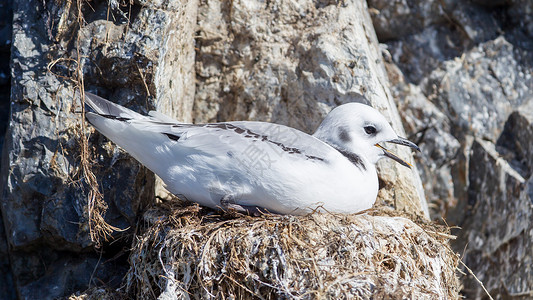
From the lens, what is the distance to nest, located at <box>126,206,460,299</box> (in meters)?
2.20

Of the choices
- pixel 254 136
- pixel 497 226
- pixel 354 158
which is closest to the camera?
pixel 254 136

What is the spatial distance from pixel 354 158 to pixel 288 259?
706 mm

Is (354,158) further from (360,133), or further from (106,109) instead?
(106,109)

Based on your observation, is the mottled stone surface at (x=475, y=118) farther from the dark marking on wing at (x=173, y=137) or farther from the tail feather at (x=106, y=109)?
the tail feather at (x=106, y=109)

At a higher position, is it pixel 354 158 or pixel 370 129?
pixel 370 129

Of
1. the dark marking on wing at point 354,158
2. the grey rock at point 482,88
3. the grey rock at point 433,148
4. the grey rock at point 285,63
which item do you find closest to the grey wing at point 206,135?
the dark marking on wing at point 354,158

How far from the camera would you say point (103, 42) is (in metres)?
2.86

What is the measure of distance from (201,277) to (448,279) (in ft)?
3.62

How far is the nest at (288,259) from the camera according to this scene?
7.23 feet

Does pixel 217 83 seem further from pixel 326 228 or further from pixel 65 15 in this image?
pixel 326 228

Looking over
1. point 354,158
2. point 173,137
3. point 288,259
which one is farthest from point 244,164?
point 354,158

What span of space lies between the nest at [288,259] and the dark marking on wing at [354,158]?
0.88 ft

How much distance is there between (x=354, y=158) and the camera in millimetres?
2715

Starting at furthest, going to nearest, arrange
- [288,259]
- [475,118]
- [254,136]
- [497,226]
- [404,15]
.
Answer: [404,15] < [475,118] < [497,226] < [254,136] < [288,259]
